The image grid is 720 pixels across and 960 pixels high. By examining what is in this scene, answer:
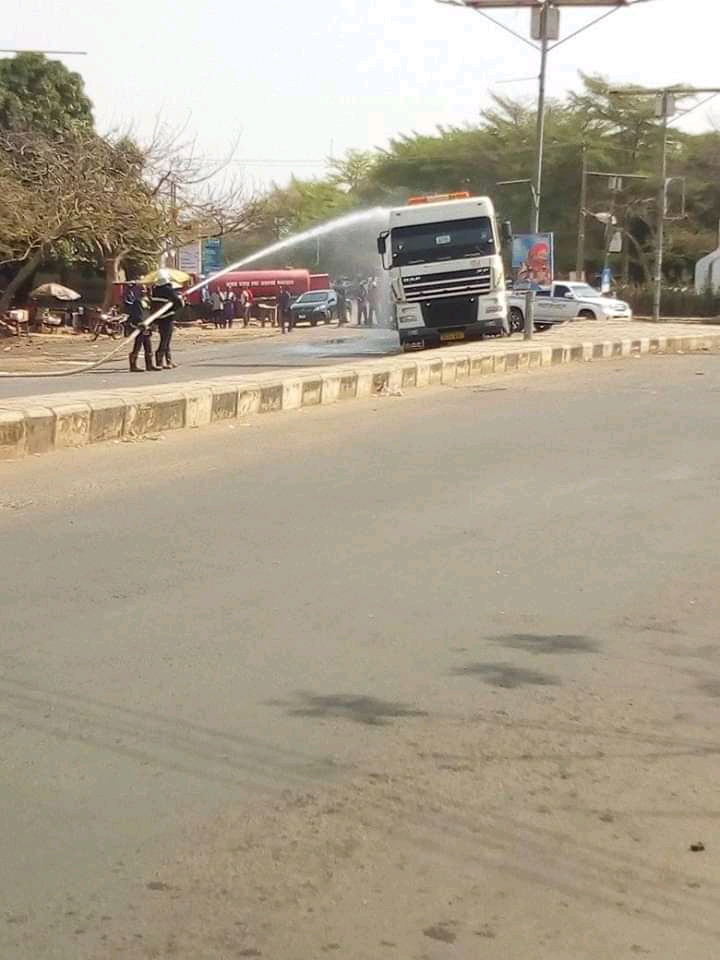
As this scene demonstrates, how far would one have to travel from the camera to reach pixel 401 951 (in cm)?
326

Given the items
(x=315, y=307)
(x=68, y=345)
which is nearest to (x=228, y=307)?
(x=315, y=307)

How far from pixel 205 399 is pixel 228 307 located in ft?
126

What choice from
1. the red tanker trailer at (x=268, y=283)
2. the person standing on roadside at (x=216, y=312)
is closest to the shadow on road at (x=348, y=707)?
the person standing on roadside at (x=216, y=312)

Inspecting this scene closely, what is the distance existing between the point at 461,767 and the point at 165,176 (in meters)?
38.7

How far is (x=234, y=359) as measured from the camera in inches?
1117

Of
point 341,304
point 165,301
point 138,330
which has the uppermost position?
point 341,304

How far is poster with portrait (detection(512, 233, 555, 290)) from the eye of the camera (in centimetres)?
2652


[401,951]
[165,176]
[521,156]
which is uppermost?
[521,156]

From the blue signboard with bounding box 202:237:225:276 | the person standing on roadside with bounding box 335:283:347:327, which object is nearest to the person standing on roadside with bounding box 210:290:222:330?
the person standing on roadside with bounding box 335:283:347:327

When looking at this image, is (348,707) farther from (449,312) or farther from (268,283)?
(268,283)

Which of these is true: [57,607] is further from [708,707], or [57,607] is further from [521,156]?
[521,156]

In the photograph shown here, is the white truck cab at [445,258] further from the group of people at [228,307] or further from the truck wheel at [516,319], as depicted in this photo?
the group of people at [228,307]

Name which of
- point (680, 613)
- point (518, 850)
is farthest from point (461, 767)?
point (680, 613)

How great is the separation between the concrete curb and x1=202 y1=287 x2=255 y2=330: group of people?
29860 mm
